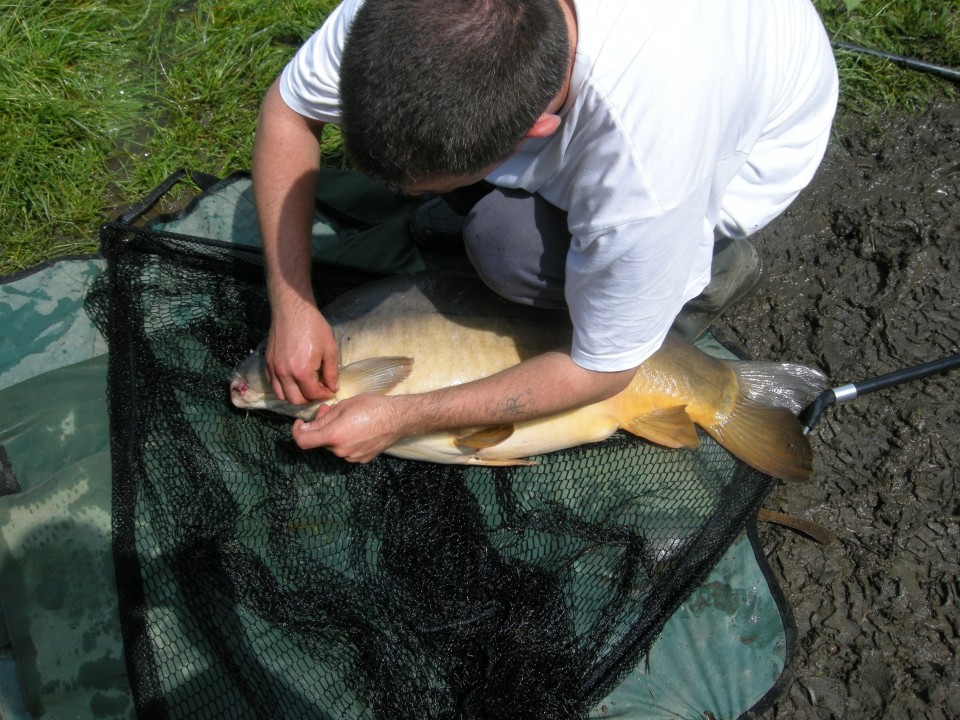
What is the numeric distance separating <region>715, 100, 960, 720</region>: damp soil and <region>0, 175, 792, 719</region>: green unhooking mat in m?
0.23

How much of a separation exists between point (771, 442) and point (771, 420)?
0.23 feet

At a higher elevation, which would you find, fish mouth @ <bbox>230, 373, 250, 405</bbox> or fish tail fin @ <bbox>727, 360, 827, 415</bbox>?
fish mouth @ <bbox>230, 373, 250, 405</bbox>

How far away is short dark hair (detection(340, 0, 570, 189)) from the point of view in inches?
49.0

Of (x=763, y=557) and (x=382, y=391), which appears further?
(x=763, y=557)

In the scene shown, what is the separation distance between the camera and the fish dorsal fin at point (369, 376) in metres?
2.29

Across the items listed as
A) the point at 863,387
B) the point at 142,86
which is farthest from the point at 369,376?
the point at 142,86

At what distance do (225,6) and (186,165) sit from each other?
87 cm

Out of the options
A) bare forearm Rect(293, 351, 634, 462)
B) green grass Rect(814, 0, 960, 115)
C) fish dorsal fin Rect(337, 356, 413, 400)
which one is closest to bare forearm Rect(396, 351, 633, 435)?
bare forearm Rect(293, 351, 634, 462)

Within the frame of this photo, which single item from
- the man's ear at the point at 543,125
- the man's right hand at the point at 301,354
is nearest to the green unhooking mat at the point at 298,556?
the man's right hand at the point at 301,354

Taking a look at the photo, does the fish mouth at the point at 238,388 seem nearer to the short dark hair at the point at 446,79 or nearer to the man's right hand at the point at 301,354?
the man's right hand at the point at 301,354

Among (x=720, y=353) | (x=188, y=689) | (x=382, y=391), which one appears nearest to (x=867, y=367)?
(x=720, y=353)

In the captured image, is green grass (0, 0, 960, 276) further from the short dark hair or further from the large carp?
the short dark hair

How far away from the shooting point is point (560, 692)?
2.06 meters

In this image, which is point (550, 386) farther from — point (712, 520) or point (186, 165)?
point (186, 165)
